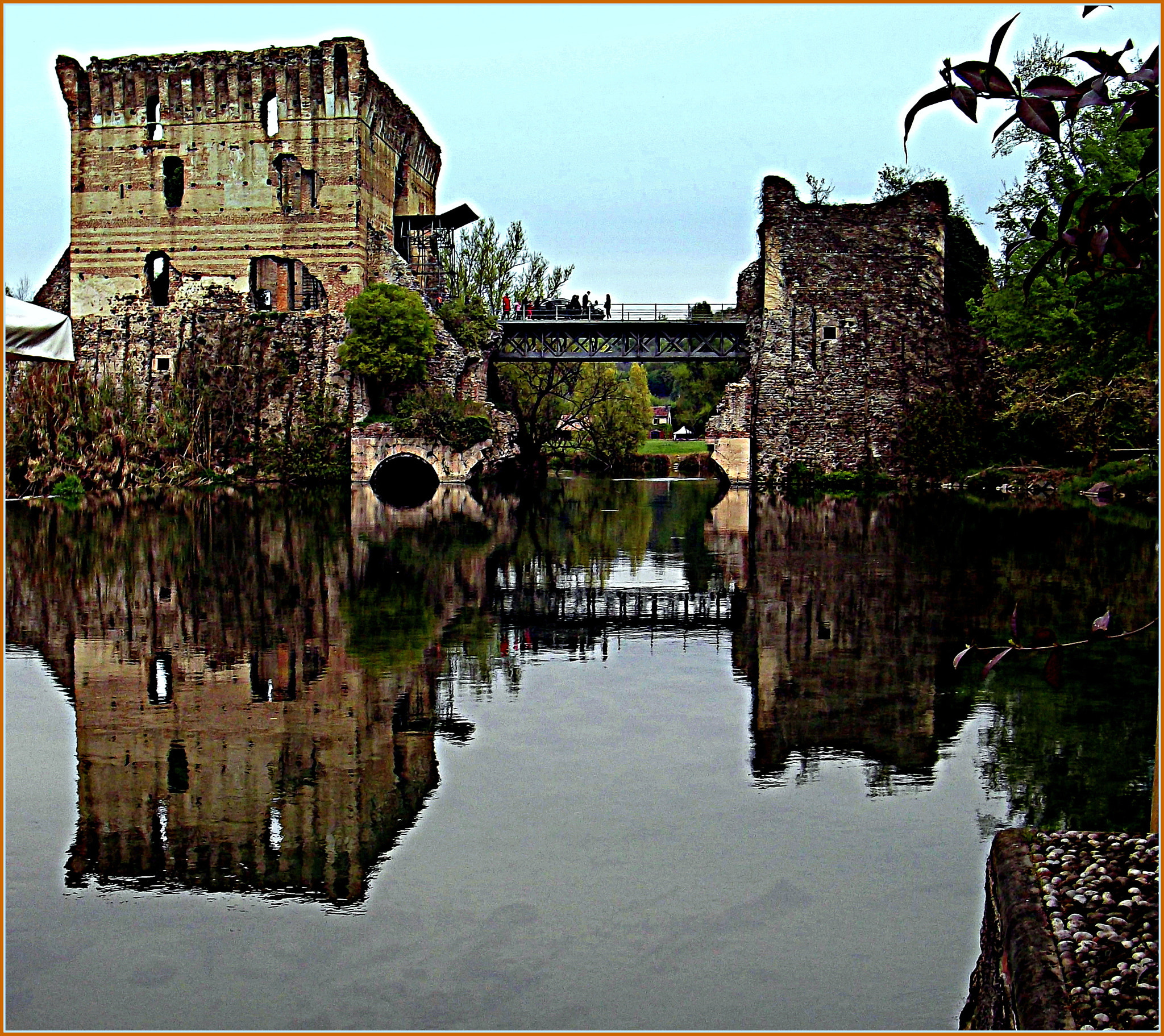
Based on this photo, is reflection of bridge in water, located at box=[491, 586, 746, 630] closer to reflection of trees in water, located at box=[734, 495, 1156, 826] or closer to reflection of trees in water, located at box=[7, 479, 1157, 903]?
reflection of trees in water, located at box=[7, 479, 1157, 903]

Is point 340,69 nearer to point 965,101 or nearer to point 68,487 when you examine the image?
point 68,487

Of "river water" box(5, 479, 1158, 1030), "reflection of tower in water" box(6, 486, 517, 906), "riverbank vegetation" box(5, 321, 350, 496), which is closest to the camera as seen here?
"river water" box(5, 479, 1158, 1030)

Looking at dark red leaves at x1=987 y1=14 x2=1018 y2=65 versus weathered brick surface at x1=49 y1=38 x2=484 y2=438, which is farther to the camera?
weathered brick surface at x1=49 y1=38 x2=484 y2=438

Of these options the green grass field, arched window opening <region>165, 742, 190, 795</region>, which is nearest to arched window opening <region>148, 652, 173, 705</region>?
arched window opening <region>165, 742, 190, 795</region>

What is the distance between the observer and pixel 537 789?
25.0 feet

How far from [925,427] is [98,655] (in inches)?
1246

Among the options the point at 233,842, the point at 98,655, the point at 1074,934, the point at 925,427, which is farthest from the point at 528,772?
the point at 925,427

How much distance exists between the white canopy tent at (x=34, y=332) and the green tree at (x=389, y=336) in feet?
106

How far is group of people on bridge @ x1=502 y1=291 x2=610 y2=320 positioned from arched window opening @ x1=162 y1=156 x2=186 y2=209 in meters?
11.1

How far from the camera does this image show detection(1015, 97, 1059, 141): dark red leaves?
12.4ft

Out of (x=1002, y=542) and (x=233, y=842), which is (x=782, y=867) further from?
(x=1002, y=542)

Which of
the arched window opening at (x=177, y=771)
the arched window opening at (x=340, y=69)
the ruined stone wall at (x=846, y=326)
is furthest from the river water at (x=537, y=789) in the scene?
the arched window opening at (x=340, y=69)

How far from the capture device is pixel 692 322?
4325 cm

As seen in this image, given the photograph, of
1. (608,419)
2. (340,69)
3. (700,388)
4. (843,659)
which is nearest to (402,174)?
(340,69)
